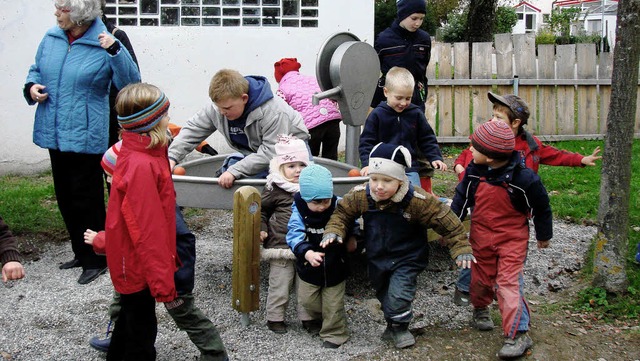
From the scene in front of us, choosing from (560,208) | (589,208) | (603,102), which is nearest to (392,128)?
(560,208)

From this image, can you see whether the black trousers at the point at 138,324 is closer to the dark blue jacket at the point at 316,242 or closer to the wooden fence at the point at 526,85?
the dark blue jacket at the point at 316,242

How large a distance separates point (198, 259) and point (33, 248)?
1.41 m

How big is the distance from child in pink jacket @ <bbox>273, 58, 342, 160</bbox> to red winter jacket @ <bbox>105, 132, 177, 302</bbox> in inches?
126

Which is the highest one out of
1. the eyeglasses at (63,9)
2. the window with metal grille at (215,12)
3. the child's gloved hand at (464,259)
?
the window with metal grille at (215,12)

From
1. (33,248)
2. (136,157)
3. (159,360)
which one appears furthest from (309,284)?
(33,248)

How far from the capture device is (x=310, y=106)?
6.86 meters

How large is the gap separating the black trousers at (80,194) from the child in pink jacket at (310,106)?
A: 6.33ft

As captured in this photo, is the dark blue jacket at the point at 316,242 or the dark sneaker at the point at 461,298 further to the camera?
the dark sneaker at the point at 461,298

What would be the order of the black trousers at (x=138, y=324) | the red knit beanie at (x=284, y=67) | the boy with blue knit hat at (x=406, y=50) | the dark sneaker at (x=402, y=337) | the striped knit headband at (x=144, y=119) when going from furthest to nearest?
the red knit beanie at (x=284, y=67)
the boy with blue knit hat at (x=406, y=50)
the dark sneaker at (x=402, y=337)
the black trousers at (x=138, y=324)
the striped knit headband at (x=144, y=119)

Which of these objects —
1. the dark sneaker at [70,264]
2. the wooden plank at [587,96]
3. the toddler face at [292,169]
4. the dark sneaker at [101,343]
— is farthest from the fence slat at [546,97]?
the dark sneaker at [101,343]

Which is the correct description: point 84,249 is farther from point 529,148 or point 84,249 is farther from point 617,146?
point 617,146

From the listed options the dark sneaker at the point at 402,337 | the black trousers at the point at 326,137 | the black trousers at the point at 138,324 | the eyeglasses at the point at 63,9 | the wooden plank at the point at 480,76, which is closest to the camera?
the black trousers at the point at 138,324

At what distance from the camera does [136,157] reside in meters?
3.62

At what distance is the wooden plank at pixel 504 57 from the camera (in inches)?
445
